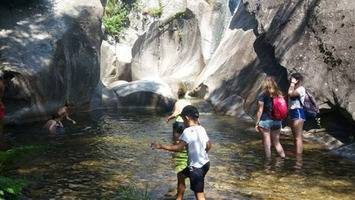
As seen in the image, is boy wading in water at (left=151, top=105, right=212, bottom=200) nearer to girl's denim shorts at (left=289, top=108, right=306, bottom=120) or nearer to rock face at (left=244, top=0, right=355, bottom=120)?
girl's denim shorts at (left=289, top=108, right=306, bottom=120)

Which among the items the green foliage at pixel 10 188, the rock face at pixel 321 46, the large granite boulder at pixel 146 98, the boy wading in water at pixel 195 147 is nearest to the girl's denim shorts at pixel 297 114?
the rock face at pixel 321 46

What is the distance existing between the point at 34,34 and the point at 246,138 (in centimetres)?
915

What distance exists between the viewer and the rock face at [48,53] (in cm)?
1825

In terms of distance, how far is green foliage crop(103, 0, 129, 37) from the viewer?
40625 millimetres

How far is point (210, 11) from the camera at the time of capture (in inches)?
1528

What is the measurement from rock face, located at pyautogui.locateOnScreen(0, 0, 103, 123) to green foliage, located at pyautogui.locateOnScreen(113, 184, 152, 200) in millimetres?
8904

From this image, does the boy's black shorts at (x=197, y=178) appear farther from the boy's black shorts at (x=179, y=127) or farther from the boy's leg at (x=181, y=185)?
the boy's black shorts at (x=179, y=127)

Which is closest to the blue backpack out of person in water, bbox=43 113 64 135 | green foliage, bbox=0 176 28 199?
person in water, bbox=43 113 64 135

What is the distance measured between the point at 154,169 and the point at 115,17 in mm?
30127

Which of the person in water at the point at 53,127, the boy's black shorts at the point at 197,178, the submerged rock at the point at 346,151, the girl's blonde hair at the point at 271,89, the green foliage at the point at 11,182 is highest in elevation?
the girl's blonde hair at the point at 271,89

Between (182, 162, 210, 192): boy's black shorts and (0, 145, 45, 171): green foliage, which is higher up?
(0, 145, 45, 171): green foliage

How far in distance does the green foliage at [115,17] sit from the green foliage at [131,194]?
31264mm

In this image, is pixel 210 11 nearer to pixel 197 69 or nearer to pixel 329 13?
pixel 197 69

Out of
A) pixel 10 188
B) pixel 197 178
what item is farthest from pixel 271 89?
pixel 10 188
